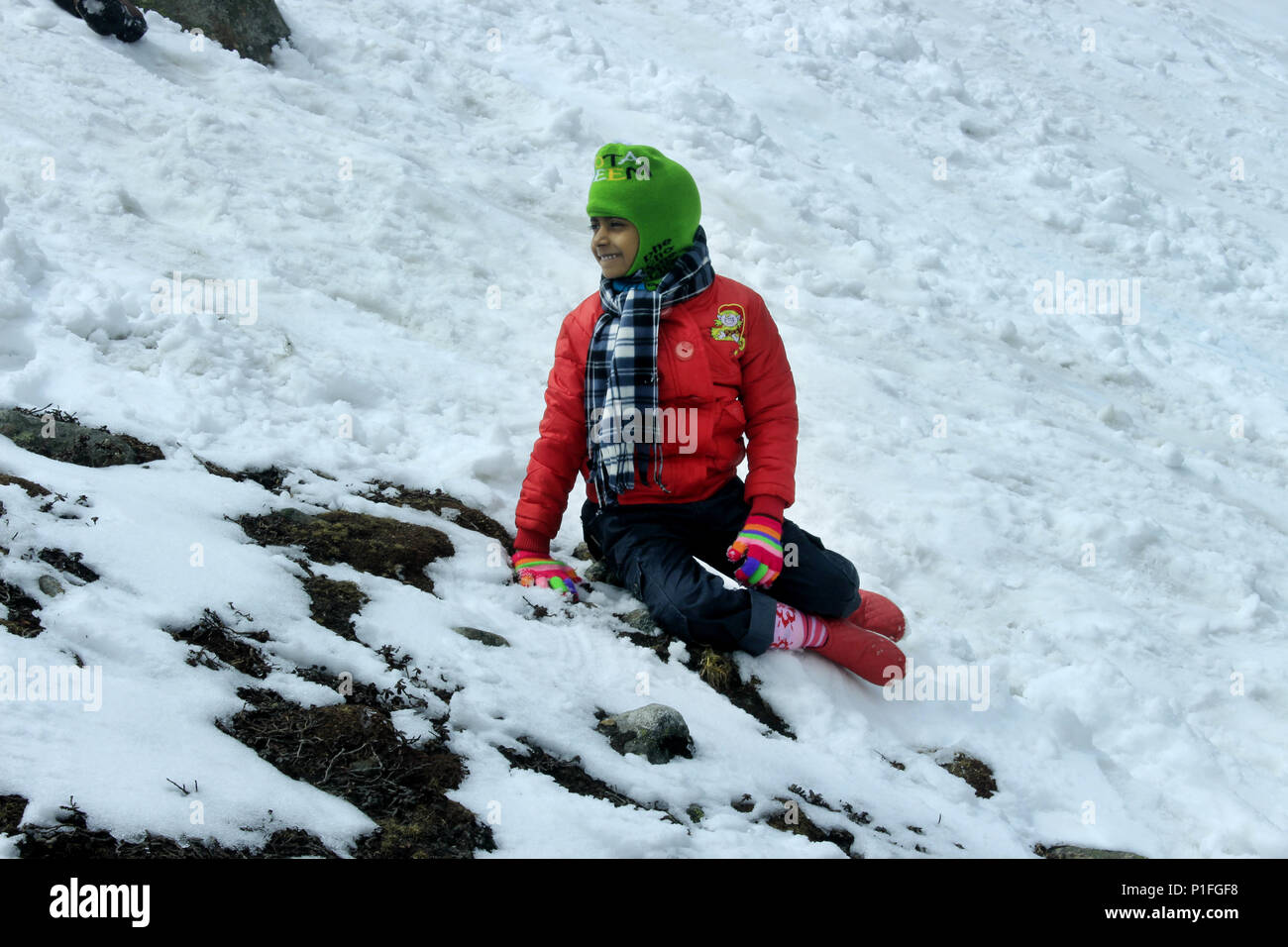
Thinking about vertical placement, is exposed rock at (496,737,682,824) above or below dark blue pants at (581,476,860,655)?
below

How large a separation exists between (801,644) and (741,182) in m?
5.55

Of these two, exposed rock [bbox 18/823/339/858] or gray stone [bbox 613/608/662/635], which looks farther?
gray stone [bbox 613/608/662/635]

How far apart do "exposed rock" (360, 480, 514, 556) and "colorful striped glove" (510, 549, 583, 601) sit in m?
0.24

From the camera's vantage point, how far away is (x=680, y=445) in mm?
4277

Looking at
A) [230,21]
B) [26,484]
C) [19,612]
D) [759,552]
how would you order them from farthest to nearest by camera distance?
1. [230,21]
2. [759,552]
3. [26,484]
4. [19,612]

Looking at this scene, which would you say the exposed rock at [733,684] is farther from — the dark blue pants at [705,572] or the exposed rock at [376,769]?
the exposed rock at [376,769]

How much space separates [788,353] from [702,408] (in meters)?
2.89

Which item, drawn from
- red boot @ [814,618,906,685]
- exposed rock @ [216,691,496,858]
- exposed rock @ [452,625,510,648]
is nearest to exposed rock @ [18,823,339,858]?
exposed rock @ [216,691,496,858]

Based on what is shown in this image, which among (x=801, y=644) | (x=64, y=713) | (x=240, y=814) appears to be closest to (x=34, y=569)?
(x=64, y=713)

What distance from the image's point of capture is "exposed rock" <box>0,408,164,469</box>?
4.04 meters

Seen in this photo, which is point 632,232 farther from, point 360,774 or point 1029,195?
point 1029,195

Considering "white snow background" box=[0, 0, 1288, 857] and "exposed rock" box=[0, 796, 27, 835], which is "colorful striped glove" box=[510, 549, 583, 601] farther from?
"exposed rock" box=[0, 796, 27, 835]
